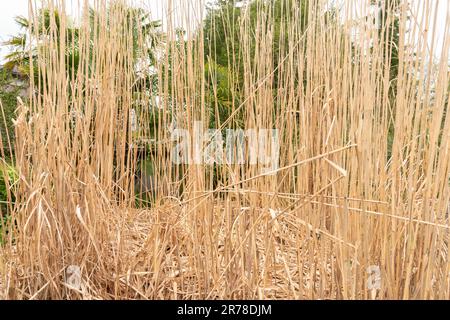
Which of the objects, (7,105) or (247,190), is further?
(7,105)

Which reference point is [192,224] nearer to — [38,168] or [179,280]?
[179,280]

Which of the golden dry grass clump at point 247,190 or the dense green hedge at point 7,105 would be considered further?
the dense green hedge at point 7,105

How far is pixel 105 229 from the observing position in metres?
1.18

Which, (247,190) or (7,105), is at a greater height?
(7,105)

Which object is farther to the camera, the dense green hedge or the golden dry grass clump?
the dense green hedge

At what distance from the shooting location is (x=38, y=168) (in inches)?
40.8

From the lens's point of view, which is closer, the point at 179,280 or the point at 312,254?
the point at 312,254

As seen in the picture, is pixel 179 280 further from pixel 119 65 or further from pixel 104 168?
pixel 119 65
